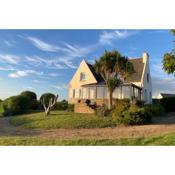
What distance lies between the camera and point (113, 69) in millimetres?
17328

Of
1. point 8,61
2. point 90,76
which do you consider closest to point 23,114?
point 90,76

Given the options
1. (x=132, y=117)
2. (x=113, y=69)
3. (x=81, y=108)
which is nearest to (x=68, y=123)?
(x=132, y=117)

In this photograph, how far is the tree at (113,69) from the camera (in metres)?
Result: 15.8

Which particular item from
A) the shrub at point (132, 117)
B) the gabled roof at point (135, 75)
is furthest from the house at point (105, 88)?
the shrub at point (132, 117)

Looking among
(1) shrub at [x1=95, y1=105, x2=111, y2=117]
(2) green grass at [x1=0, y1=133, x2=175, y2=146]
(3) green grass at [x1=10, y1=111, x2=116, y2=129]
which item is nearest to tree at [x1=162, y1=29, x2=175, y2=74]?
(2) green grass at [x1=0, y1=133, x2=175, y2=146]

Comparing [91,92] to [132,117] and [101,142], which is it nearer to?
[132,117]

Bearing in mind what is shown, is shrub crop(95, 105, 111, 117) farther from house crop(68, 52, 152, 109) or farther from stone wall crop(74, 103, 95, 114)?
house crop(68, 52, 152, 109)

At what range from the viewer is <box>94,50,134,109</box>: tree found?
51.9 feet

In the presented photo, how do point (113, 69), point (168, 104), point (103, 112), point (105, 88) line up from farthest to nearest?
1. point (168, 104)
2. point (105, 88)
3. point (113, 69)
4. point (103, 112)

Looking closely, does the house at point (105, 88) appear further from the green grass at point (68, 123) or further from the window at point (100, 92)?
the green grass at point (68, 123)
